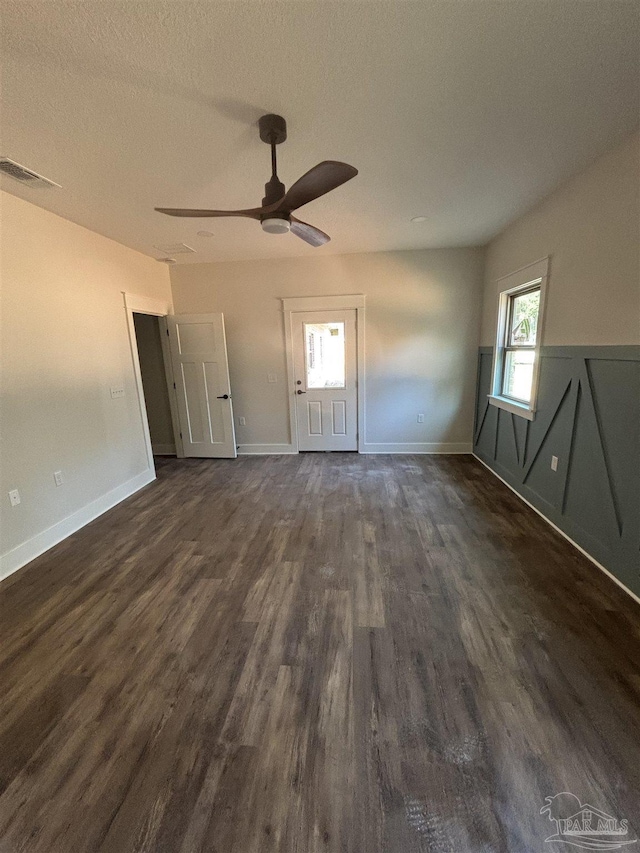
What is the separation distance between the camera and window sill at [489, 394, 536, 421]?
9.85 ft

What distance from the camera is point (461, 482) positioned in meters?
3.64

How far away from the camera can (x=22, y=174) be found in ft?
7.00

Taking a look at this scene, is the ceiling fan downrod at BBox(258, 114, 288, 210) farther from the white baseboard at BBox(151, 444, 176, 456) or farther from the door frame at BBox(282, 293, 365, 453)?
the white baseboard at BBox(151, 444, 176, 456)

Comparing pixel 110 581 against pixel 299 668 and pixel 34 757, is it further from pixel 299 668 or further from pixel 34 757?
pixel 299 668

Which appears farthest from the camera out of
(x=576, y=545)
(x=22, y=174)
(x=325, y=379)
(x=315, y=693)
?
(x=325, y=379)

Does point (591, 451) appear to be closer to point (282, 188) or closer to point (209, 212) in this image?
point (282, 188)

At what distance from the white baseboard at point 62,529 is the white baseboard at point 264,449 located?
143 centimetres

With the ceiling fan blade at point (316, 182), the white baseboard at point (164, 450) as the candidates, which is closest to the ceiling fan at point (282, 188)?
the ceiling fan blade at point (316, 182)

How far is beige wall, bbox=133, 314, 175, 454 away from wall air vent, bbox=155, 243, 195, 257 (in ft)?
3.59

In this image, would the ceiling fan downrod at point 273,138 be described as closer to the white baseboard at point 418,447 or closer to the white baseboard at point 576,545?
the white baseboard at point 576,545

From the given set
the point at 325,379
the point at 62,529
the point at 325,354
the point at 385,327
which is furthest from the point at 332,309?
the point at 62,529

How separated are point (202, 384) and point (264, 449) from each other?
1.26m

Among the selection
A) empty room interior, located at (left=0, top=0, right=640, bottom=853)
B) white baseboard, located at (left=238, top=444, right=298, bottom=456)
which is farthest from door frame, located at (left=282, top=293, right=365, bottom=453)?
empty room interior, located at (left=0, top=0, right=640, bottom=853)

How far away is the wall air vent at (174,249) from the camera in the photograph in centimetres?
362
